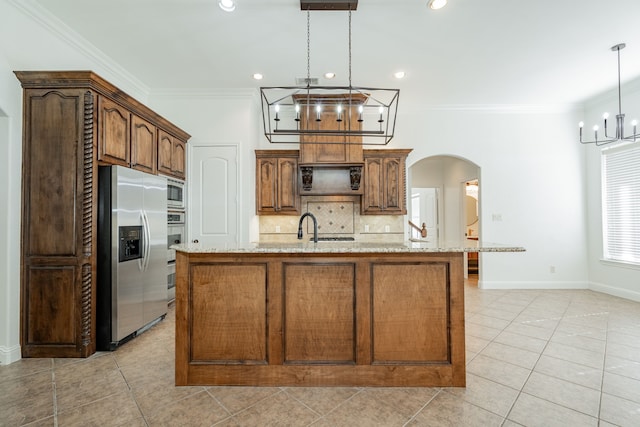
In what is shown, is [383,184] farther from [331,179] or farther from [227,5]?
[227,5]

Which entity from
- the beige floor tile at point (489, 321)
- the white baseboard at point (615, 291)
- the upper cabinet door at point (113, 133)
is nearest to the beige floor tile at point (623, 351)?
the beige floor tile at point (489, 321)

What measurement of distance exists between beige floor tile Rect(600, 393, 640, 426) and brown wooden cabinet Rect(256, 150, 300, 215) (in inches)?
156

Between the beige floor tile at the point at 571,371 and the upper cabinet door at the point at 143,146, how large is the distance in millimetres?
4307

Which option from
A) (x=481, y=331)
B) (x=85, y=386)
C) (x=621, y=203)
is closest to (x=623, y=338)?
(x=481, y=331)

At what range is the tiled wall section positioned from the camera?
5078mm

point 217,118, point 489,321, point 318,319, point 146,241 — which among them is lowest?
point 489,321

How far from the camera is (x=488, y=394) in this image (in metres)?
2.04

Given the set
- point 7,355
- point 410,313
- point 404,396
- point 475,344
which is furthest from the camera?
point 475,344

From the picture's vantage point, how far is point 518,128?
517cm

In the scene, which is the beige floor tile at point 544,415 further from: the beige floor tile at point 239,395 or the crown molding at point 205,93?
the crown molding at point 205,93

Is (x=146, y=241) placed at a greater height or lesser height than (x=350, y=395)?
greater

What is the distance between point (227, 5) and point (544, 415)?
3913mm

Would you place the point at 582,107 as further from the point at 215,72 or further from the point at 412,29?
the point at 215,72

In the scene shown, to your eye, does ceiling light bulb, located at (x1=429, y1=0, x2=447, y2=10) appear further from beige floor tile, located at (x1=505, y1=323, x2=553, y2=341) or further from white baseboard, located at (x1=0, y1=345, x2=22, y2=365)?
white baseboard, located at (x1=0, y1=345, x2=22, y2=365)
